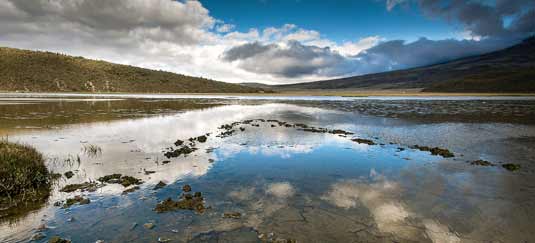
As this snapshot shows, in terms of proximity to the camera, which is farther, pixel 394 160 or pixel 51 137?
pixel 51 137

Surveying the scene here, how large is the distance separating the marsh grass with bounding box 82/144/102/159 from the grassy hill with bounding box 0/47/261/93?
112 meters

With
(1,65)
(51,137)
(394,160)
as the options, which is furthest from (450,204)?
(1,65)

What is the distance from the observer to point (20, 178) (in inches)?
369

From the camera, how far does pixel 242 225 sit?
745 centimetres

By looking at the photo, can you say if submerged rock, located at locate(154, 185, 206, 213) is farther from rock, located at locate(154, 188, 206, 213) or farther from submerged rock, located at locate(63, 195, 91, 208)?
submerged rock, located at locate(63, 195, 91, 208)

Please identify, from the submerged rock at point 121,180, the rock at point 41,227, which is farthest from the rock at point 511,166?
the rock at point 41,227

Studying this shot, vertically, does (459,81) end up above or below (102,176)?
above

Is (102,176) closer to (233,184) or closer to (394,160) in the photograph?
(233,184)

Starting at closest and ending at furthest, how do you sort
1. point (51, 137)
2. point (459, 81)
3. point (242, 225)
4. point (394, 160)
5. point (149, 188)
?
point (242, 225) < point (149, 188) < point (394, 160) < point (51, 137) < point (459, 81)

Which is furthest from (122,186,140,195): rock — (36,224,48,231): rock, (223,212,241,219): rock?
(223,212,241,219): rock

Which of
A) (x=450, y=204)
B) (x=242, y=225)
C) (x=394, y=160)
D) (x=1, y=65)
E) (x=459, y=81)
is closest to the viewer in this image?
(x=242, y=225)

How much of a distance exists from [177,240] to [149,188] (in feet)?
13.3

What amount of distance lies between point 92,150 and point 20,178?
6230 millimetres

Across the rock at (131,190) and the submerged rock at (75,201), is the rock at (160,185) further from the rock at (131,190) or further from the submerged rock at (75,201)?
the submerged rock at (75,201)
